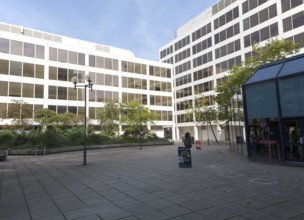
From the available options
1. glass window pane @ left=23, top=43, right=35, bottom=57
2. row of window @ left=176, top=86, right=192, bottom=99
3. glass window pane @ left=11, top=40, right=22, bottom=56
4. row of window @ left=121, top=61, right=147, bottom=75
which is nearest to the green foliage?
glass window pane @ left=11, top=40, right=22, bottom=56

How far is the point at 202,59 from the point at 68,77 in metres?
32.5

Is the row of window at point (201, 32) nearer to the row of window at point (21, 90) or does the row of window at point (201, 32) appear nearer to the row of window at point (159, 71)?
the row of window at point (159, 71)

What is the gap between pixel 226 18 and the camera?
5400cm

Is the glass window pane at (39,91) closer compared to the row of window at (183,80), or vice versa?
the glass window pane at (39,91)

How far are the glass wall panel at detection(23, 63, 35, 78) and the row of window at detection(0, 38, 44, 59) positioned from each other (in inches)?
75.7

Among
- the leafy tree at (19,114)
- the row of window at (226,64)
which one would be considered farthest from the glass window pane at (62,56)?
the row of window at (226,64)

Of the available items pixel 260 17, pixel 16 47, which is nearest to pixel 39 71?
pixel 16 47

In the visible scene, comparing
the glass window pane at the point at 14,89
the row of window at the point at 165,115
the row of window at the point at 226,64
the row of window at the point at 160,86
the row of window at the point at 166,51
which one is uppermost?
the row of window at the point at 166,51

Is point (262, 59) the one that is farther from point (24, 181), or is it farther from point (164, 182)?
point (24, 181)

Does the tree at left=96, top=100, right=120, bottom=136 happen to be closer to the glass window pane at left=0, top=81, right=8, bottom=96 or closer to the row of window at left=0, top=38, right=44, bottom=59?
the glass window pane at left=0, top=81, right=8, bottom=96

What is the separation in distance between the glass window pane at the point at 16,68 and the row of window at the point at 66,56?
20.0 feet

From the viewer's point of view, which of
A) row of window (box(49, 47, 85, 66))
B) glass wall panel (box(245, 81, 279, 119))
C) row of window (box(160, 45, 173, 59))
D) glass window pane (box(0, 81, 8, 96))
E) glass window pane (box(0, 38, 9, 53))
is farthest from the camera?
row of window (box(160, 45, 173, 59))

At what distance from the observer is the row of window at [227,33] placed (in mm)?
50781

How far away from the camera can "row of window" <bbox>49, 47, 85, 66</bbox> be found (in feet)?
161
